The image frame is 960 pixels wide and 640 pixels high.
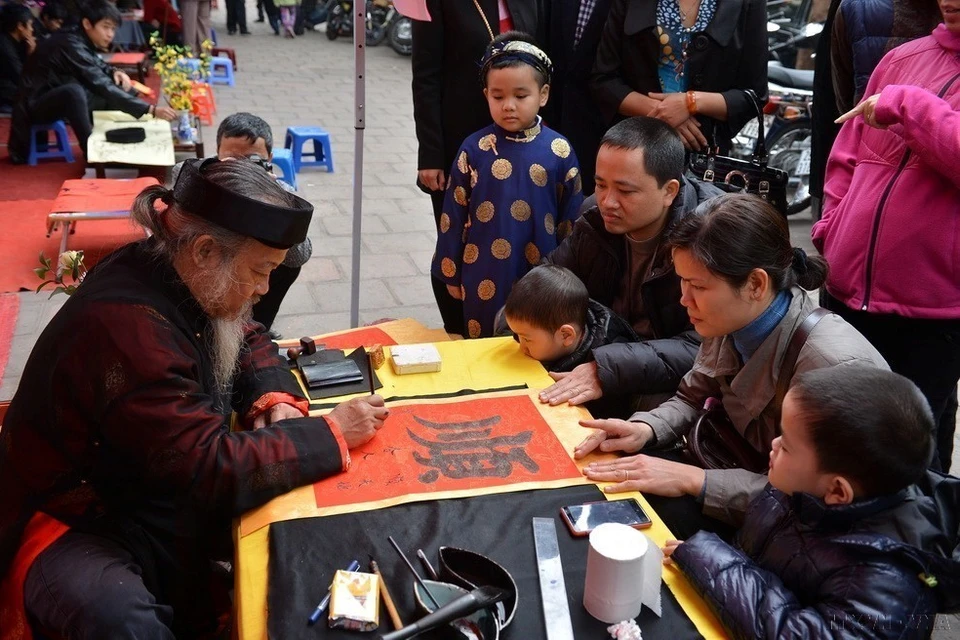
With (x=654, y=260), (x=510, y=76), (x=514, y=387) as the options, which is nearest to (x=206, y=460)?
(x=514, y=387)

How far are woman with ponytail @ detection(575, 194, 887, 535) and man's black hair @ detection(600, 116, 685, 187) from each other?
511 mm

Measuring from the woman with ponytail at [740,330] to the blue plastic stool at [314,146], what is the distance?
5.02 meters

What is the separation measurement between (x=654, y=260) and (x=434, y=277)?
1.19m

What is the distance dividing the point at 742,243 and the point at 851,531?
70 centimetres

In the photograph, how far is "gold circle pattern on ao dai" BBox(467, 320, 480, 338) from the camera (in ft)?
10.5

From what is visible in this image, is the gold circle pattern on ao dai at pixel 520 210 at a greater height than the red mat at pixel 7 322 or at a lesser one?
greater

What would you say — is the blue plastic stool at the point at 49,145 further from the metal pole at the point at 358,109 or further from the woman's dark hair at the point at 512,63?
the woman's dark hair at the point at 512,63

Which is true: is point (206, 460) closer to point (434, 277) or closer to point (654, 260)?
point (654, 260)

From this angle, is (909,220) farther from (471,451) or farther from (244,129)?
(244,129)

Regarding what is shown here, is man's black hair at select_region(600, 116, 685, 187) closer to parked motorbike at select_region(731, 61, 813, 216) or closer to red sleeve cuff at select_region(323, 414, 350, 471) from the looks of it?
red sleeve cuff at select_region(323, 414, 350, 471)

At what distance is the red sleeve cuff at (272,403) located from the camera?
205 centimetres

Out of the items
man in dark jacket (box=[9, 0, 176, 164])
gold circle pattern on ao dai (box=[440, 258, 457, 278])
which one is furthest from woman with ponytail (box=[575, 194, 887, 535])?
man in dark jacket (box=[9, 0, 176, 164])

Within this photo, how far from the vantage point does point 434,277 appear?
11.4 ft

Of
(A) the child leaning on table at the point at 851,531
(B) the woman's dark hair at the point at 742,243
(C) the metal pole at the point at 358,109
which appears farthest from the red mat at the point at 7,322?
(A) the child leaning on table at the point at 851,531
